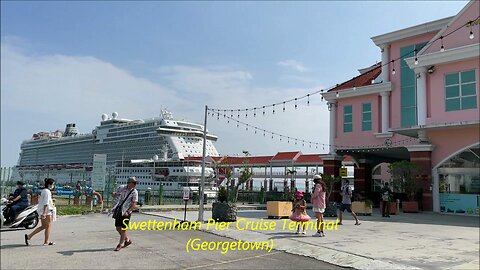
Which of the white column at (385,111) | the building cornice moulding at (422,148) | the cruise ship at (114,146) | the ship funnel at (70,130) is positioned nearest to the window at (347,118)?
the white column at (385,111)

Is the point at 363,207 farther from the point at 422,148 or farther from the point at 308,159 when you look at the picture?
the point at 308,159

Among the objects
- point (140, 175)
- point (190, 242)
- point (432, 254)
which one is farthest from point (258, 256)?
point (140, 175)

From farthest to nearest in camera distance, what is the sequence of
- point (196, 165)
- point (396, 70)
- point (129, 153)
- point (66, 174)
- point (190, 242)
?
1. point (66, 174)
2. point (129, 153)
3. point (196, 165)
4. point (396, 70)
5. point (190, 242)

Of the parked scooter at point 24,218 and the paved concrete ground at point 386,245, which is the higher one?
the parked scooter at point 24,218

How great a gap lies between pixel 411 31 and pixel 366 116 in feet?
17.4

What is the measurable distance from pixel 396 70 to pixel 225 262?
64.3 feet

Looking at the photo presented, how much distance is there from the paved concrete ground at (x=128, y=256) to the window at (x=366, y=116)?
16.9 meters

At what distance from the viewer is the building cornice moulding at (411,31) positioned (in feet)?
70.5

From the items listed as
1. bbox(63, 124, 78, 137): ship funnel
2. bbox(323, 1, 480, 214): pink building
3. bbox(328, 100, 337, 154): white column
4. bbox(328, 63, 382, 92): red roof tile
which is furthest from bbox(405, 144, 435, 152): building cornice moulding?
bbox(63, 124, 78, 137): ship funnel

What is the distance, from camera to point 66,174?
65562 mm

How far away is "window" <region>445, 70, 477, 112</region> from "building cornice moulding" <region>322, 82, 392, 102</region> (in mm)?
4390

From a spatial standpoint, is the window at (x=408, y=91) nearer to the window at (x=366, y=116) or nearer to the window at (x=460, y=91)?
the window at (x=366, y=116)

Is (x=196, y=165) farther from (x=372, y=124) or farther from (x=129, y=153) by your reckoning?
(x=372, y=124)

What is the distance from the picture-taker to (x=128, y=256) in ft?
23.5
